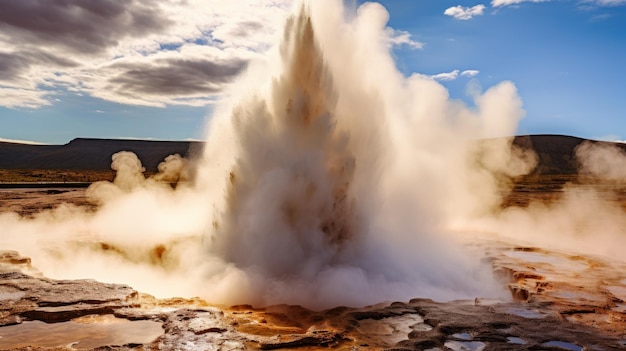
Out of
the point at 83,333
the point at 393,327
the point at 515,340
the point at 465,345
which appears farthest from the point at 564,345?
the point at 83,333

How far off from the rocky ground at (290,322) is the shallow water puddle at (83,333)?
11mm

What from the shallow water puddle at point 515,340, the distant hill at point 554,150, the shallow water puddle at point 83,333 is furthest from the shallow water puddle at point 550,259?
the distant hill at point 554,150

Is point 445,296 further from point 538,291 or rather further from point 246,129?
point 246,129

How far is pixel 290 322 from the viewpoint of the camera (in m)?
6.29

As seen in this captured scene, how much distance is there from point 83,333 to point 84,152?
128 metres

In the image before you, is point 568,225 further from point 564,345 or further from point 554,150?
point 554,150

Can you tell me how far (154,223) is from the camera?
14.9m

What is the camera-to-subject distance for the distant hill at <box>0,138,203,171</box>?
111250mm

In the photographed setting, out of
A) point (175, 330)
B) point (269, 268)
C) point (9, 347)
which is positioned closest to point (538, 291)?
point (269, 268)

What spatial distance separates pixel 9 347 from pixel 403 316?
4782 mm

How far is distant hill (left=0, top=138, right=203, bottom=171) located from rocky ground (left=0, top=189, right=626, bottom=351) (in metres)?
103

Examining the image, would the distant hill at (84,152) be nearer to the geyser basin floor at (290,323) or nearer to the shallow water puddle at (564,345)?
the geyser basin floor at (290,323)

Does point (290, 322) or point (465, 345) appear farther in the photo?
point (290, 322)

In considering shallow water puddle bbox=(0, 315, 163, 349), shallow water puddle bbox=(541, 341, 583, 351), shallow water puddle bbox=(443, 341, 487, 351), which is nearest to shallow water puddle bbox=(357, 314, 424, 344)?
shallow water puddle bbox=(443, 341, 487, 351)
